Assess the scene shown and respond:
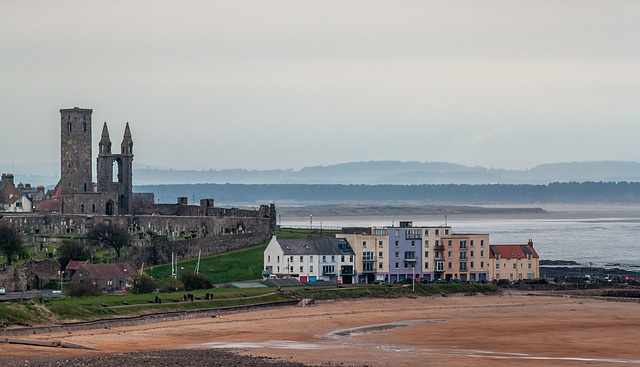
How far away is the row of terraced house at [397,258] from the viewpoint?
90.6m

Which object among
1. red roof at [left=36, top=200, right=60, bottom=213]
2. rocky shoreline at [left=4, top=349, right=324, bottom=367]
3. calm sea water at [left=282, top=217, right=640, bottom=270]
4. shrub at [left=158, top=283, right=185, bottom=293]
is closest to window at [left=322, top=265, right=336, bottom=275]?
shrub at [left=158, top=283, right=185, bottom=293]

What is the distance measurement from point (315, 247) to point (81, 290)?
82.4ft

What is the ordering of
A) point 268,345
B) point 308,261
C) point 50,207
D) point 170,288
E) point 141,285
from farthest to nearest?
1. point 50,207
2. point 308,261
3. point 170,288
4. point 141,285
5. point 268,345

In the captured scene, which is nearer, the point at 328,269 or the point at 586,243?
the point at 328,269

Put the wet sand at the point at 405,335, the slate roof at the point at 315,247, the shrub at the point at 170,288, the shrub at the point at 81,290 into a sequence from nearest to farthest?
the wet sand at the point at 405,335 → the shrub at the point at 81,290 → the shrub at the point at 170,288 → the slate roof at the point at 315,247

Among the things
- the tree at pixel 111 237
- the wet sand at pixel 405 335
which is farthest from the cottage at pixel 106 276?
the wet sand at pixel 405 335

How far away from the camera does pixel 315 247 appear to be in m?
91.5

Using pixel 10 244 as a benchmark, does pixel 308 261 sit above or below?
below

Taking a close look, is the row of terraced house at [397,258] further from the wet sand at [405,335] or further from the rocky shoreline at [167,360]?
the rocky shoreline at [167,360]

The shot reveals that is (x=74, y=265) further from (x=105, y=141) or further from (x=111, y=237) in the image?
(x=105, y=141)

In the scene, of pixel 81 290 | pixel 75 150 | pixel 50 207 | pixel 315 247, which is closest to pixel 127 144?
pixel 75 150

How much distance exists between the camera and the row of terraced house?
90.6 metres

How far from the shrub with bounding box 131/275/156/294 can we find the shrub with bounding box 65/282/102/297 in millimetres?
2946

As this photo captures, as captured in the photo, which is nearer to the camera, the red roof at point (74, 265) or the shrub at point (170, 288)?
the shrub at point (170, 288)
